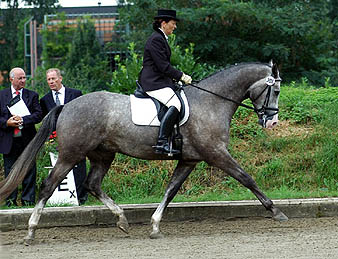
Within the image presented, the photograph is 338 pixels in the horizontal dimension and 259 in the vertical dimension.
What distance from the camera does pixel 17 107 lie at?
9.49 metres

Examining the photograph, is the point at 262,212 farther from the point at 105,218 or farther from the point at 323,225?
the point at 105,218

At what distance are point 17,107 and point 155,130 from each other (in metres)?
2.58

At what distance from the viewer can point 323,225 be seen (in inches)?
317

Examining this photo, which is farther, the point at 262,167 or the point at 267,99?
the point at 262,167

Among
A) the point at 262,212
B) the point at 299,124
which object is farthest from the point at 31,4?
the point at 262,212

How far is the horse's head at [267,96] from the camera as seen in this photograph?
26.8 feet

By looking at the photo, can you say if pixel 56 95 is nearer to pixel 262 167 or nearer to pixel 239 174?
pixel 239 174

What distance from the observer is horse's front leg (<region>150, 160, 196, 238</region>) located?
780 cm

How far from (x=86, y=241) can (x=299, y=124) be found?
543cm

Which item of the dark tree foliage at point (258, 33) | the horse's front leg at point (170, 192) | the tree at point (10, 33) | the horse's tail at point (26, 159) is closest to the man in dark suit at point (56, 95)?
the horse's tail at point (26, 159)

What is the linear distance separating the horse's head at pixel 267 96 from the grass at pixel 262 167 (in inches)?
65.4

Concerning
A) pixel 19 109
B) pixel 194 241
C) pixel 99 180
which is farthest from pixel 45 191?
pixel 19 109

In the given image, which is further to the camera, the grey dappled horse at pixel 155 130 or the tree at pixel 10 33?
the tree at pixel 10 33

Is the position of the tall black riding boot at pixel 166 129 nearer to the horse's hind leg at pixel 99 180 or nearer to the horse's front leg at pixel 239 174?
the horse's front leg at pixel 239 174
